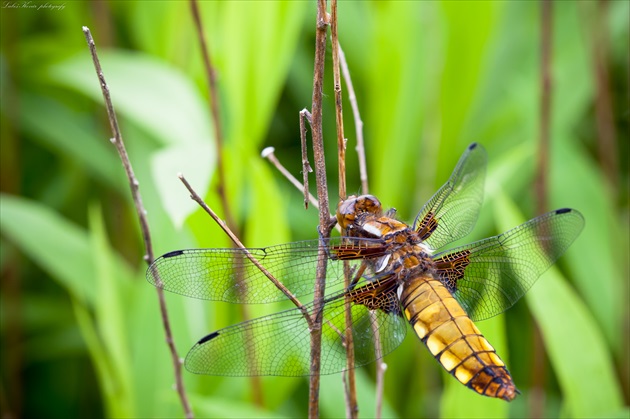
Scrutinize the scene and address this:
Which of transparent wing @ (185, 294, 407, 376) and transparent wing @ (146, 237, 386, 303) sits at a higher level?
transparent wing @ (146, 237, 386, 303)

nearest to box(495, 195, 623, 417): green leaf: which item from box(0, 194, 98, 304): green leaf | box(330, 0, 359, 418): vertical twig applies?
box(330, 0, 359, 418): vertical twig

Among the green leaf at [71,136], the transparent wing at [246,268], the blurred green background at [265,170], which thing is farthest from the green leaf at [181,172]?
the green leaf at [71,136]

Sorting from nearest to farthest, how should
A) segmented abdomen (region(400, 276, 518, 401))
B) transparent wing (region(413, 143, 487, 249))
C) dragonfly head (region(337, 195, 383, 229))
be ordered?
segmented abdomen (region(400, 276, 518, 401)) → dragonfly head (region(337, 195, 383, 229)) → transparent wing (region(413, 143, 487, 249))

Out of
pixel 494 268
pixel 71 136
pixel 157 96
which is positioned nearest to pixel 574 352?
pixel 494 268

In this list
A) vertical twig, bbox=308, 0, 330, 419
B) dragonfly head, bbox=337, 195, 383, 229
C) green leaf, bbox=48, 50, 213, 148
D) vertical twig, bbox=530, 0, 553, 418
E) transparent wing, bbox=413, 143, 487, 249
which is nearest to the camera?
vertical twig, bbox=308, 0, 330, 419

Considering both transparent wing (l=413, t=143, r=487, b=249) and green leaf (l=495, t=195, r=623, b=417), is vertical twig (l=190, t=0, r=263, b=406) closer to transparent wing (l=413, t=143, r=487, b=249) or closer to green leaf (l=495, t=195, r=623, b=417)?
transparent wing (l=413, t=143, r=487, b=249)

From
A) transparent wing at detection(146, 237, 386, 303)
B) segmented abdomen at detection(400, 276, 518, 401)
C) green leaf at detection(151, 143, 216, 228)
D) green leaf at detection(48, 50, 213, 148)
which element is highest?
green leaf at detection(48, 50, 213, 148)

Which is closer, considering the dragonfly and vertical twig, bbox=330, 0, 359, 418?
vertical twig, bbox=330, 0, 359, 418

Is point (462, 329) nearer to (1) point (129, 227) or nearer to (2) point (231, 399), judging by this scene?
(2) point (231, 399)
